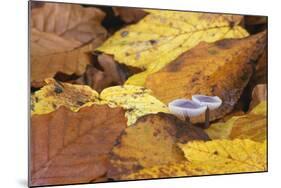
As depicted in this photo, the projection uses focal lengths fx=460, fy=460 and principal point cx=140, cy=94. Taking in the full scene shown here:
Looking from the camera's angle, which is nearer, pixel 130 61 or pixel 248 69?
pixel 130 61

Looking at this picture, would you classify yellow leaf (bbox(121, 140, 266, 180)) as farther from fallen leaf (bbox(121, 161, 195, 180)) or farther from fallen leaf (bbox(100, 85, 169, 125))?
fallen leaf (bbox(100, 85, 169, 125))

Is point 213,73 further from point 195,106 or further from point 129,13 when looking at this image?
point 129,13

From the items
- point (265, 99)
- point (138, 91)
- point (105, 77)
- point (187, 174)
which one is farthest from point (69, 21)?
point (265, 99)

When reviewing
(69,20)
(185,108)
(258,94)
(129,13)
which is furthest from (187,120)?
(69,20)

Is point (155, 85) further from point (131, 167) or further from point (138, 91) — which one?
point (131, 167)

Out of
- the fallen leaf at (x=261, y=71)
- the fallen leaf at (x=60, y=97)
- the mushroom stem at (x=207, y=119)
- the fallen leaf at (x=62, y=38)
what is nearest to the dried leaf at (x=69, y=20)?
the fallen leaf at (x=62, y=38)

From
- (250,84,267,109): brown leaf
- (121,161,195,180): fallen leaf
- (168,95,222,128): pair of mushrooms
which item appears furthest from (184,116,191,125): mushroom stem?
(250,84,267,109): brown leaf
